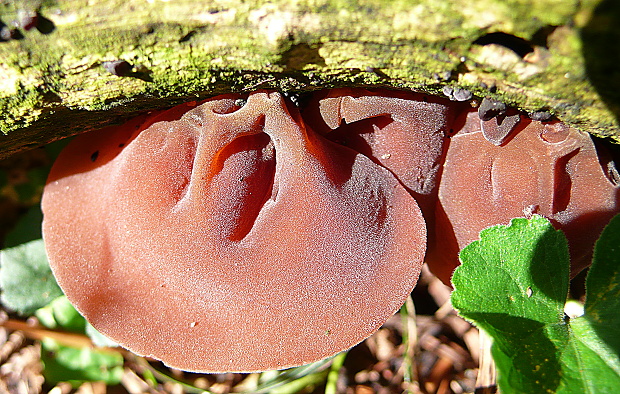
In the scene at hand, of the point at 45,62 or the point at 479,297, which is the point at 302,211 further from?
the point at 45,62

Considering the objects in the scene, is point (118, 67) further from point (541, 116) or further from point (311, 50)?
point (541, 116)

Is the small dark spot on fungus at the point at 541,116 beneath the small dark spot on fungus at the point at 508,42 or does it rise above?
beneath

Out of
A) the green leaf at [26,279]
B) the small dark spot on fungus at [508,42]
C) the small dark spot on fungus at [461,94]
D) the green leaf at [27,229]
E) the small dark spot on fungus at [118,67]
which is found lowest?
the green leaf at [26,279]

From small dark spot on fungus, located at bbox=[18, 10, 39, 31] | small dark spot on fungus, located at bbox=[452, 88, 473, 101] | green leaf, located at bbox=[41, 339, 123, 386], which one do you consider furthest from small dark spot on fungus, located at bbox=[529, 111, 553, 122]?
green leaf, located at bbox=[41, 339, 123, 386]

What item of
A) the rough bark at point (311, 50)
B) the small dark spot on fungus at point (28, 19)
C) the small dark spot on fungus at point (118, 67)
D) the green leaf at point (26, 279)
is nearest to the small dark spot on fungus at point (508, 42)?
the rough bark at point (311, 50)

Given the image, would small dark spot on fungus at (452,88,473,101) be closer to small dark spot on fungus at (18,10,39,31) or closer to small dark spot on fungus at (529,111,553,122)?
small dark spot on fungus at (529,111,553,122)

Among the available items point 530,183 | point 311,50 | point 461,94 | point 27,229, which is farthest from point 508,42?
point 27,229

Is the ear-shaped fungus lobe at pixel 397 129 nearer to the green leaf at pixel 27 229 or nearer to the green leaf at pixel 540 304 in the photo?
the green leaf at pixel 540 304
